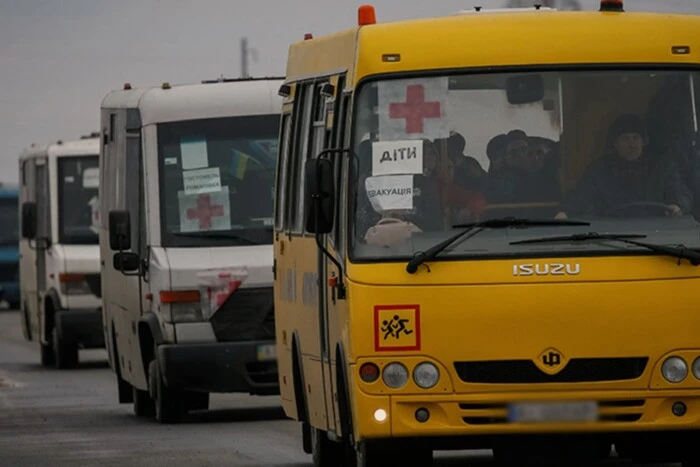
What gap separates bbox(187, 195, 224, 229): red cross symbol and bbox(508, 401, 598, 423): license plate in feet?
28.2

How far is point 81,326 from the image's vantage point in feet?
94.3

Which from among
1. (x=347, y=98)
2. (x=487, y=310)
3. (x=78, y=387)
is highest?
(x=347, y=98)

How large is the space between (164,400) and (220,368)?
94 centimetres

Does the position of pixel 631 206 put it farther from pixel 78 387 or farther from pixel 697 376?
pixel 78 387

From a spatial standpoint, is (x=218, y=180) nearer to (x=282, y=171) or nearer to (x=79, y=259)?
(x=282, y=171)

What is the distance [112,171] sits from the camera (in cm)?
2188

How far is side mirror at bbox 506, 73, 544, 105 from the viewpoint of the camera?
11.8 meters

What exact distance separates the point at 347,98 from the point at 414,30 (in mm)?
532

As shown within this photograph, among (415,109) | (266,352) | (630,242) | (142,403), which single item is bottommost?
(142,403)

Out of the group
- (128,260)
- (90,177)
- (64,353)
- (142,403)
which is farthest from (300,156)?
(64,353)

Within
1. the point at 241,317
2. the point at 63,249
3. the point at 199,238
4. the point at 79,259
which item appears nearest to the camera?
the point at 241,317

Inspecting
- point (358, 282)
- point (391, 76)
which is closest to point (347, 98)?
point (391, 76)

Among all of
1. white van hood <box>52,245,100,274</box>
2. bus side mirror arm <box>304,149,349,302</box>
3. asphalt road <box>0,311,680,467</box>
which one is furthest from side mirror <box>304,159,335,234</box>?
white van hood <box>52,245,100,274</box>

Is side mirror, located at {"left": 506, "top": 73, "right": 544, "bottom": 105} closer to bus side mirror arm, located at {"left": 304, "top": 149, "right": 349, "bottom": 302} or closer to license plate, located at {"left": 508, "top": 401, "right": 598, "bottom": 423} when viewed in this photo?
bus side mirror arm, located at {"left": 304, "top": 149, "right": 349, "bottom": 302}
